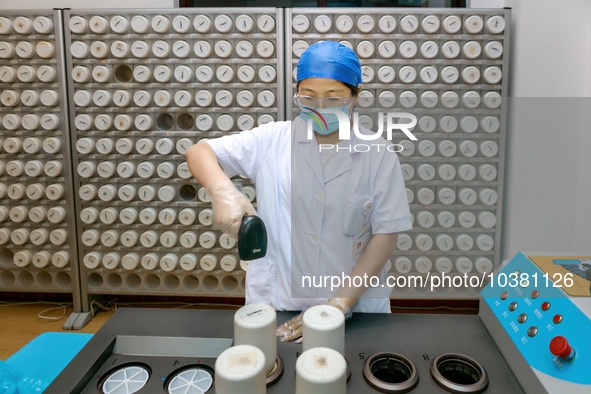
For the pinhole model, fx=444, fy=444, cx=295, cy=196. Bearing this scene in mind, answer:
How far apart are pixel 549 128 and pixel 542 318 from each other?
6.71ft

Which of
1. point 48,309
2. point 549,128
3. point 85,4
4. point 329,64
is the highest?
point 85,4

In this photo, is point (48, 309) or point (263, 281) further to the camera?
point (48, 309)

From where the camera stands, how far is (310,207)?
1330 mm

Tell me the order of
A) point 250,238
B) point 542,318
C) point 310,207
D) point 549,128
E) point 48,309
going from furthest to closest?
point 48,309 < point 549,128 < point 310,207 < point 250,238 < point 542,318

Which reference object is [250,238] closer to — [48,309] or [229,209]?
[229,209]

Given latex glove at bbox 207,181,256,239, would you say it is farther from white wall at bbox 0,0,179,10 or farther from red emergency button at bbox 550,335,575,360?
white wall at bbox 0,0,179,10

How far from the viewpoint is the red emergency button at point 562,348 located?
2.35 feet

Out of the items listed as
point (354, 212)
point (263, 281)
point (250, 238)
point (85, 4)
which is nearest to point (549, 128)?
point (354, 212)

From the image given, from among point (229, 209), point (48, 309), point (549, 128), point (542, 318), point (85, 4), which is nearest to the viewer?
point (542, 318)

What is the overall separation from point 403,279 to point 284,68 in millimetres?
1355

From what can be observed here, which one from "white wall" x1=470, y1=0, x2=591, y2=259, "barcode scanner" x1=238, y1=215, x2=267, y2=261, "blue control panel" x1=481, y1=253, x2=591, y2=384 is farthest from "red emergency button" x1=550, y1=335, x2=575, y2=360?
"white wall" x1=470, y1=0, x2=591, y2=259

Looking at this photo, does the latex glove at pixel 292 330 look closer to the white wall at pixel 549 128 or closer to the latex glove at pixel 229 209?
the latex glove at pixel 229 209

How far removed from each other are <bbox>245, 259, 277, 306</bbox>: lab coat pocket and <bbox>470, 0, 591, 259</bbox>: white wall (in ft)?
5.76

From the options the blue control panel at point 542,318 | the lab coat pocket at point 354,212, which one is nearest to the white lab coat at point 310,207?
the lab coat pocket at point 354,212
